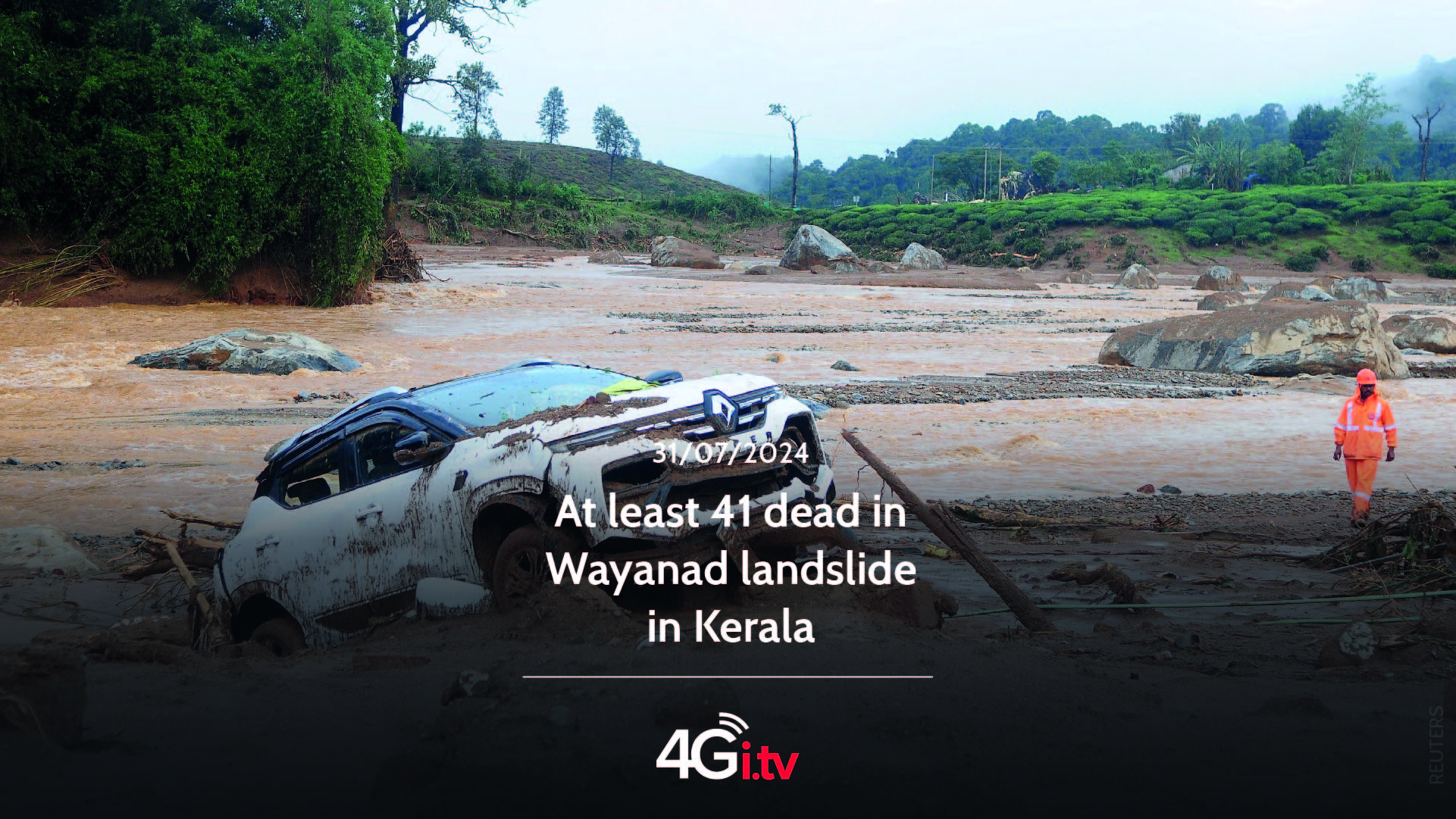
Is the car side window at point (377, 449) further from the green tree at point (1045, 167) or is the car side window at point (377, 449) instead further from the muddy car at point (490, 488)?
the green tree at point (1045, 167)

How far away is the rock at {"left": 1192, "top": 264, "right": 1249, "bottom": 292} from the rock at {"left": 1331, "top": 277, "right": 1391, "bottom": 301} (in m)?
3.85

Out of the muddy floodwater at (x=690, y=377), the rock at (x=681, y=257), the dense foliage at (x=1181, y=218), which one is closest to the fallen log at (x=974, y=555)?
the muddy floodwater at (x=690, y=377)

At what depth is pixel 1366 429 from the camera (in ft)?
29.3

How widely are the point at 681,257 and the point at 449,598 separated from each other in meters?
50.9

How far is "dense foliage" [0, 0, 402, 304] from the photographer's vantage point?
2523 cm

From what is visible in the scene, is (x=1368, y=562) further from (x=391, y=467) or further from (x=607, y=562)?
(x=391, y=467)

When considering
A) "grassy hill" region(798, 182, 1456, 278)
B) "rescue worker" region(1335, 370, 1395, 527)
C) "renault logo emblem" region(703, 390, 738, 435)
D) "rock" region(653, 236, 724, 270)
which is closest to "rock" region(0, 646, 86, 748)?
"renault logo emblem" region(703, 390, 738, 435)

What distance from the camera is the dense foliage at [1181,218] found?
61.2m

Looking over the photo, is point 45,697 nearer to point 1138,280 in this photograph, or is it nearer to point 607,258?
point 1138,280

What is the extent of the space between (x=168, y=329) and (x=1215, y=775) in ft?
79.7

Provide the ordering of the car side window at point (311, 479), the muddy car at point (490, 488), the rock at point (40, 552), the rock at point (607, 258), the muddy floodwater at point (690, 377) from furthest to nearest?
the rock at point (607, 258) → the muddy floodwater at point (690, 377) → the rock at point (40, 552) → the car side window at point (311, 479) → the muddy car at point (490, 488)

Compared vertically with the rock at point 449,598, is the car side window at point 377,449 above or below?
above

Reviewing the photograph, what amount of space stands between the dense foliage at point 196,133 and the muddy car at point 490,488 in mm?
23348

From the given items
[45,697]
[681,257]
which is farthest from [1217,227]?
[45,697]
